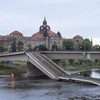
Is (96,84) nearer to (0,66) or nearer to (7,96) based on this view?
(7,96)

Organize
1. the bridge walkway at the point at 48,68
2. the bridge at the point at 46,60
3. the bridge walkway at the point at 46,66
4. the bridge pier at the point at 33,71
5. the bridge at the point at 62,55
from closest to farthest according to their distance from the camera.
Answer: the bridge walkway at the point at 48,68 < the bridge walkway at the point at 46,66 < the bridge at the point at 46,60 < the bridge at the point at 62,55 < the bridge pier at the point at 33,71

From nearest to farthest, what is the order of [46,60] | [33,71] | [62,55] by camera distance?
[46,60], [33,71], [62,55]

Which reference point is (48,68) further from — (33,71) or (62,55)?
(62,55)

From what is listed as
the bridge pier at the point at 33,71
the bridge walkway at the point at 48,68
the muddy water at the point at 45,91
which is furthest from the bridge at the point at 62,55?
the muddy water at the point at 45,91

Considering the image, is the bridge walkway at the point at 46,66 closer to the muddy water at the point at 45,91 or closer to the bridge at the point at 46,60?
the bridge at the point at 46,60

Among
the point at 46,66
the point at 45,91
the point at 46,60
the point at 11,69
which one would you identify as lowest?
the point at 45,91

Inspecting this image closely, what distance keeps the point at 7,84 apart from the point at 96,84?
18151 millimetres

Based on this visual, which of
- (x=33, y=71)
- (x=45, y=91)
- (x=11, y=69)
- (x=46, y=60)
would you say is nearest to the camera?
(x=45, y=91)

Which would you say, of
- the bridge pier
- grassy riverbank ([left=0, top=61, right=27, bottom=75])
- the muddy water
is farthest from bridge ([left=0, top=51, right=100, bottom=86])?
the muddy water

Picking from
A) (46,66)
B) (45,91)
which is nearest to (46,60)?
(46,66)

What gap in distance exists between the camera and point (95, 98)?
76.2 m

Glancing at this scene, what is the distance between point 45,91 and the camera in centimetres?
8769

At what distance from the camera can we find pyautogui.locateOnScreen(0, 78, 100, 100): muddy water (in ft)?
257

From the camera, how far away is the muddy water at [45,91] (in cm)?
7844
